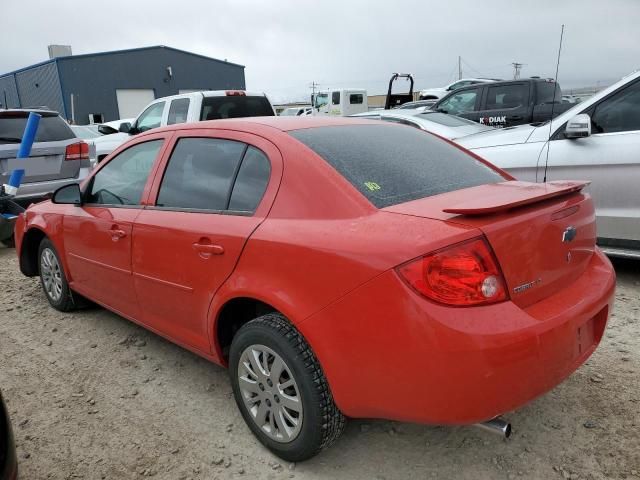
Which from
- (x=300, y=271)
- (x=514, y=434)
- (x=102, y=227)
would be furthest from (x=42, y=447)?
(x=514, y=434)

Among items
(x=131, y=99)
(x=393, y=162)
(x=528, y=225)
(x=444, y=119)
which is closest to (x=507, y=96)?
(x=444, y=119)

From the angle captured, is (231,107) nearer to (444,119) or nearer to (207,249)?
(444,119)

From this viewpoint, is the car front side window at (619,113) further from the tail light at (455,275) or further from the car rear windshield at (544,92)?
the car rear windshield at (544,92)

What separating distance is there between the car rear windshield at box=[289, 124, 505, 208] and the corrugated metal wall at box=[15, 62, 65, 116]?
27870 millimetres

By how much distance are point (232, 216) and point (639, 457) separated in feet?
7.02

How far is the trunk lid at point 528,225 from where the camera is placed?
1990mm

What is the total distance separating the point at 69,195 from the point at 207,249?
5.68 ft

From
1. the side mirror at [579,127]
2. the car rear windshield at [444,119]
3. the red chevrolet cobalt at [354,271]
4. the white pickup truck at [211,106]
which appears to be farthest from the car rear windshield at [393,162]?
the white pickup truck at [211,106]

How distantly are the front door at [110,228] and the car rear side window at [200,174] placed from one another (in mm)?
237

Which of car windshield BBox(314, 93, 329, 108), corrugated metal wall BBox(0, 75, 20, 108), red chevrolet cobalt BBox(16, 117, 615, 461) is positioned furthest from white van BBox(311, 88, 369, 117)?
corrugated metal wall BBox(0, 75, 20, 108)

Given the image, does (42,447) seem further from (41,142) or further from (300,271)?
(41,142)

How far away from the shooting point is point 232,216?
8.30 ft

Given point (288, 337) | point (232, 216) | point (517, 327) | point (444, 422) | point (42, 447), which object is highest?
point (232, 216)

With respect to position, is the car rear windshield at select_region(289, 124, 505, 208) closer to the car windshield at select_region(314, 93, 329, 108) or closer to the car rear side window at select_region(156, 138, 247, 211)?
the car rear side window at select_region(156, 138, 247, 211)
